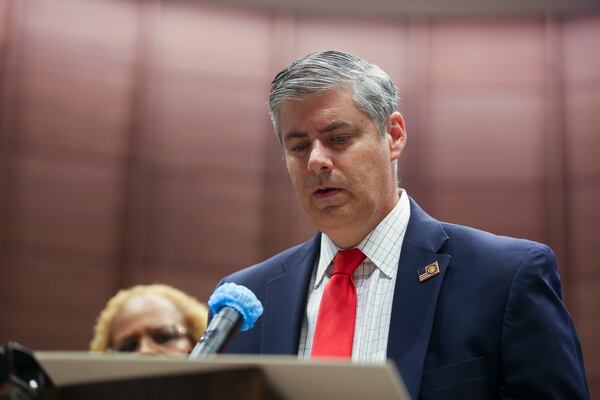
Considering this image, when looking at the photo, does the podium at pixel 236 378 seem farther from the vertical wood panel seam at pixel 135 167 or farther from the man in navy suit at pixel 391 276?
the vertical wood panel seam at pixel 135 167

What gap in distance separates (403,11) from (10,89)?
1865 mm

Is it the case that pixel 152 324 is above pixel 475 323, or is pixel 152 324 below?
below

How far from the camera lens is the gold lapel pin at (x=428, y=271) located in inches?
53.2

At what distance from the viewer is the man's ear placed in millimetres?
1508

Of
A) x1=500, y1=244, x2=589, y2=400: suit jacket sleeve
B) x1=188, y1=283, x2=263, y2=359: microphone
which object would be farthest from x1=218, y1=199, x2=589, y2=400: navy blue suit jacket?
x1=188, y1=283, x2=263, y2=359: microphone

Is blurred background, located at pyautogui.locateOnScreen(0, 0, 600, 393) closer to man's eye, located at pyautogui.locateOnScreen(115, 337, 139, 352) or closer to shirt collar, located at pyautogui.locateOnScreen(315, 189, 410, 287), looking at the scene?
man's eye, located at pyautogui.locateOnScreen(115, 337, 139, 352)

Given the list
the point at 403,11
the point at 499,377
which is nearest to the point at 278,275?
the point at 499,377

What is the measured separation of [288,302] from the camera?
4.75 feet

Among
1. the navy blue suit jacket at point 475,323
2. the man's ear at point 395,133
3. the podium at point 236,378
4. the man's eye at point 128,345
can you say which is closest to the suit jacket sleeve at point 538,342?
Answer: the navy blue suit jacket at point 475,323

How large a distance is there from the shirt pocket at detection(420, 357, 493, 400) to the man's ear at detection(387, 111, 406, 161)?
41 cm

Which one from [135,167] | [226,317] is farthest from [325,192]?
[135,167]

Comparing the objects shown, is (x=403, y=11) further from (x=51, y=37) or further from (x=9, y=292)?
(x=9, y=292)

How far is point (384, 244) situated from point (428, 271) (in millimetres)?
109

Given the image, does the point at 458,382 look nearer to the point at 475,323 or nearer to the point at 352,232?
the point at 475,323
